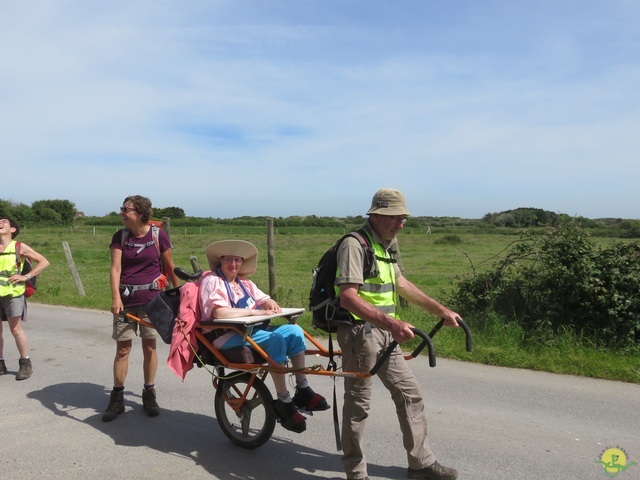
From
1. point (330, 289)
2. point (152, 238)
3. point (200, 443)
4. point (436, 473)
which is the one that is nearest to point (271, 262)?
point (152, 238)

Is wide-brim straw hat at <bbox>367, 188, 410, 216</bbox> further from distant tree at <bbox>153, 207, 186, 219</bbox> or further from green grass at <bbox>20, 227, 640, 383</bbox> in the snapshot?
distant tree at <bbox>153, 207, 186, 219</bbox>

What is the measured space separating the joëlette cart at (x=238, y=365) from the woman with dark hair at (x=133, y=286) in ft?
1.41

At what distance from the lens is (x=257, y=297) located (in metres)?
4.82

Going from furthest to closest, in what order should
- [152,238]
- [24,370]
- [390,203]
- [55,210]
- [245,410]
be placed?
1. [55,210]
2. [24,370]
3. [152,238]
4. [245,410]
5. [390,203]

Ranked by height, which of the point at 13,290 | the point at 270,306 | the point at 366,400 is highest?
the point at 270,306

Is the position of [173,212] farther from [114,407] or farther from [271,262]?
[114,407]

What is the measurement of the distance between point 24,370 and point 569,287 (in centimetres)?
673

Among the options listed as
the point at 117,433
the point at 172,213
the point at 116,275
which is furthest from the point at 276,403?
the point at 172,213

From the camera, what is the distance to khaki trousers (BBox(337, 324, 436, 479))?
147 inches

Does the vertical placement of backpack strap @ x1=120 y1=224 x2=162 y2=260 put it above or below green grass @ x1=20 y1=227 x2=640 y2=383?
above

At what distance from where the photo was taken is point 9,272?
6.46m

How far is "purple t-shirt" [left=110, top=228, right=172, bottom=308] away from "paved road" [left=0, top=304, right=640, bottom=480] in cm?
112

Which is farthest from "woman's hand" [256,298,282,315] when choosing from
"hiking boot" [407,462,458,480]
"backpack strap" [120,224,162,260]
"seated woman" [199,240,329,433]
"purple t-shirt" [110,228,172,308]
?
"hiking boot" [407,462,458,480]

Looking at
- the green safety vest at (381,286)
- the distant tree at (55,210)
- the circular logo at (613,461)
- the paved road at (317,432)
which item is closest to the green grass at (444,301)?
the paved road at (317,432)
